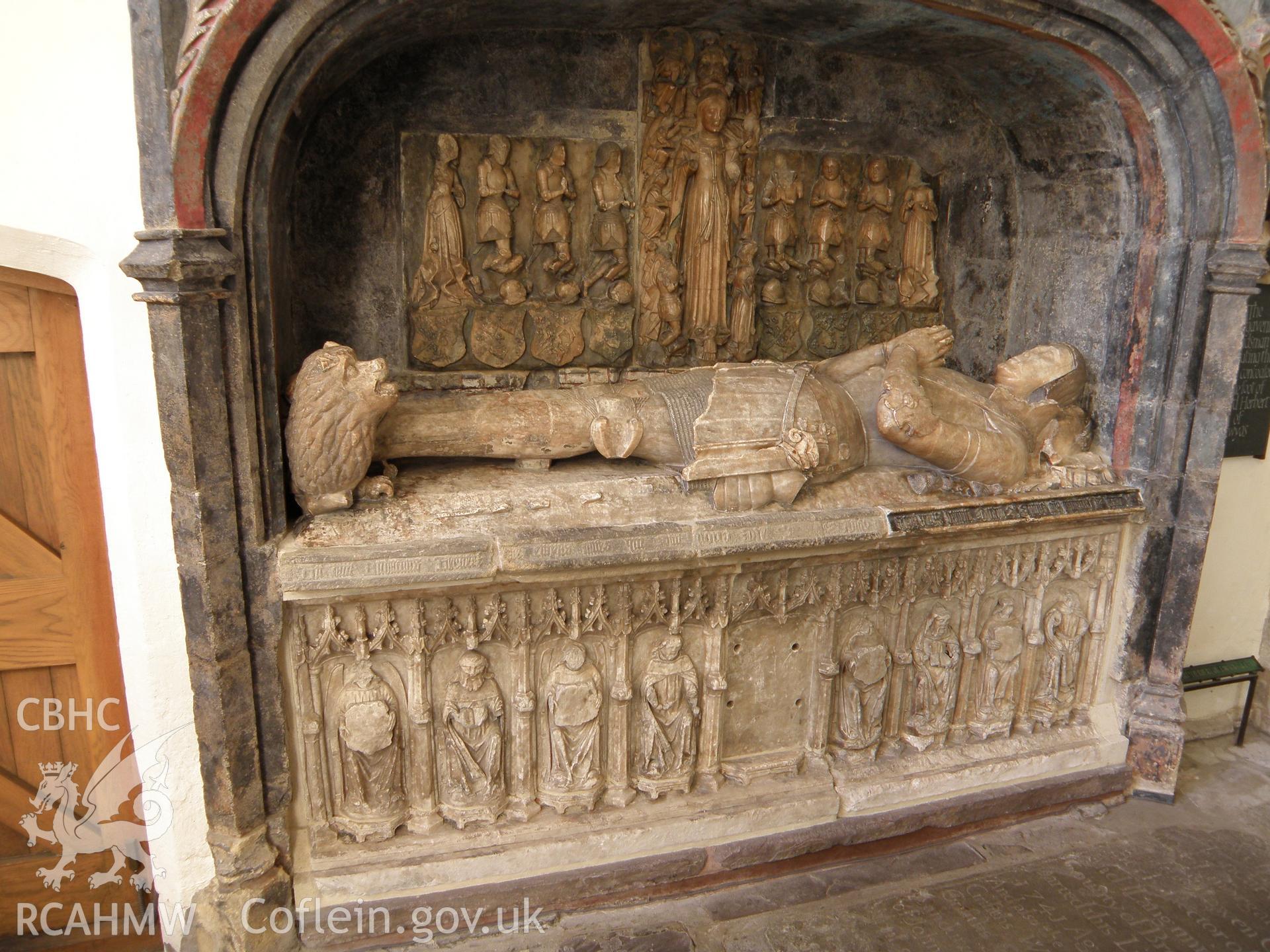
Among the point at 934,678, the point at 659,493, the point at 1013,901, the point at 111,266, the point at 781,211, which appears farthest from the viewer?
the point at 781,211

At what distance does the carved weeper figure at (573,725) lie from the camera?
10.5ft

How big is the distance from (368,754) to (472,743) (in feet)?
1.19

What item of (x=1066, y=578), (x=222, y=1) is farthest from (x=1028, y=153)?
(x=222, y=1)

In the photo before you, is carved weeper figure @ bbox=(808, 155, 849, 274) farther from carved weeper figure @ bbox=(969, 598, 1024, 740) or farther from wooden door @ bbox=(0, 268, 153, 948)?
wooden door @ bbox=(0, 268, 153, 948)

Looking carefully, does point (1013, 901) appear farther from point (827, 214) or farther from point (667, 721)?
point (827, 214)

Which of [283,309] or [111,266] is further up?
[111,266]

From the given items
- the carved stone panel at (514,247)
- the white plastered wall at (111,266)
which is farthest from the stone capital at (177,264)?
the carved stone panel at (514,247)

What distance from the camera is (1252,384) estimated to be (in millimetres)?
4242

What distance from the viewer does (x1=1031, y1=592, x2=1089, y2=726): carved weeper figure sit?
3887mm

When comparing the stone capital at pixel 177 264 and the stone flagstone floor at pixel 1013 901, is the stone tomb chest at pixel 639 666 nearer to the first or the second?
the stone flagstone floor at pixel 1013 901

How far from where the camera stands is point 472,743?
3.15 meters

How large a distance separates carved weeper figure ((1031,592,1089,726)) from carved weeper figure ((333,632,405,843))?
110 inches

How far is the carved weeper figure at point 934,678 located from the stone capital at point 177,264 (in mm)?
2971

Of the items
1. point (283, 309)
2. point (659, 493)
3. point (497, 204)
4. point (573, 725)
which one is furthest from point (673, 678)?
point (497, 204)
